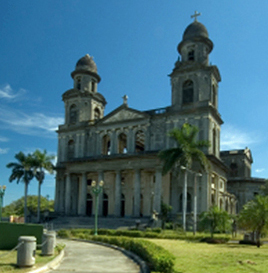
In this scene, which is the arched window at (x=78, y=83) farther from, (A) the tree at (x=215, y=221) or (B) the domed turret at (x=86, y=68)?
(A) the tree at (x=215, y=221)

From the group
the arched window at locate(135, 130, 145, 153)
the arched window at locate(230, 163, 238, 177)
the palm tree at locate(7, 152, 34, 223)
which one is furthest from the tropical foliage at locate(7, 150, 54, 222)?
the arched window at locate(230, 163, 238, 177)

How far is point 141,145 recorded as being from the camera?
192 ft

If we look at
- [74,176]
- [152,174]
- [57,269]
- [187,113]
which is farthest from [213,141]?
[57,269]

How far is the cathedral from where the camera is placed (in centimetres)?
4341

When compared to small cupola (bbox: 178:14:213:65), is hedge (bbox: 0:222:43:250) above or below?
below

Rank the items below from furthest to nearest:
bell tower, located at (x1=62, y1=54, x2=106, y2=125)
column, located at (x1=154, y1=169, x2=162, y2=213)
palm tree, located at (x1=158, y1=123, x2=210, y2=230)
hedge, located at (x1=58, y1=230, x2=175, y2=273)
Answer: bell tower, located at (x1=62, y1=54, x2=106, y2=125) < column, located at (x1=154, y1=169, x2=162, y2=213) < palm tree, located at (x1=158, y1=123, x2=210, y2=230) < hedge, located at (x1=58, y1=230, x2=175, y2=273)

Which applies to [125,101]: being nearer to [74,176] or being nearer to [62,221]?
[74,176]

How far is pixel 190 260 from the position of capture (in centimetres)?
1445

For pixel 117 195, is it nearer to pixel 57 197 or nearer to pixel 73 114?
pixel 57 197

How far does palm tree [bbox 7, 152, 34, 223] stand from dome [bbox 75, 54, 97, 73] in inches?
625

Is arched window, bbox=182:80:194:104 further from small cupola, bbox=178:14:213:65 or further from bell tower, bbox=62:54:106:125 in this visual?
bell tower, bbox=62:54:106:125

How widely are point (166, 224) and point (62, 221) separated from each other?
1554 centimetres

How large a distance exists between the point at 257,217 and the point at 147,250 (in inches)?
427

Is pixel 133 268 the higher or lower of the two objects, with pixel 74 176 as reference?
lower
